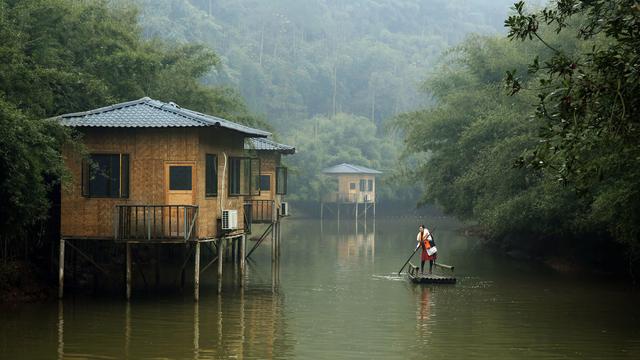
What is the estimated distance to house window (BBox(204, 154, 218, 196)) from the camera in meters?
25.7

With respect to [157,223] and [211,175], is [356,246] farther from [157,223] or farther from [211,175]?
[157,223]

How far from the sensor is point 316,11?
14262cm

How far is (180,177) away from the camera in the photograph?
24875 mm

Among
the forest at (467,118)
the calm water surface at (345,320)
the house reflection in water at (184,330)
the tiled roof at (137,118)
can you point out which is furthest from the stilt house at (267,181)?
the tiled roof at (137,118)

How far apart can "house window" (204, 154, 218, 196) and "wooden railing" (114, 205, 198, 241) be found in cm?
129

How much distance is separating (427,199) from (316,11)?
97356 mm

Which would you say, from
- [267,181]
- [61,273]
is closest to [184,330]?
[61,273]

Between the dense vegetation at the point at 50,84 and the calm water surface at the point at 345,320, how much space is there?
2.81 m

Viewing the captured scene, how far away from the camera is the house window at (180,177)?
2481 centimetres

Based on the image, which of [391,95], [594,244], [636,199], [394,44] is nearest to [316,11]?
[394,44]

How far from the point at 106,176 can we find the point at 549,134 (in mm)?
15640

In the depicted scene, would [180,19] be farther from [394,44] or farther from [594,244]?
[594,244]

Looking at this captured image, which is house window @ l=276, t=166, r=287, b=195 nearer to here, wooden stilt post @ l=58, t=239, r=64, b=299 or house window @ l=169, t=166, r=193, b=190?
house window @ l=169, t=166, r=193, b=190

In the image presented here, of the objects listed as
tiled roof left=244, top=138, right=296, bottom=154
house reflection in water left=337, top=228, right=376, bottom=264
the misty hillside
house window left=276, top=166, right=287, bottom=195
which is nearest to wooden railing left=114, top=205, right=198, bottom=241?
tiled roof left=244, top=138, right=296, bottom=154
